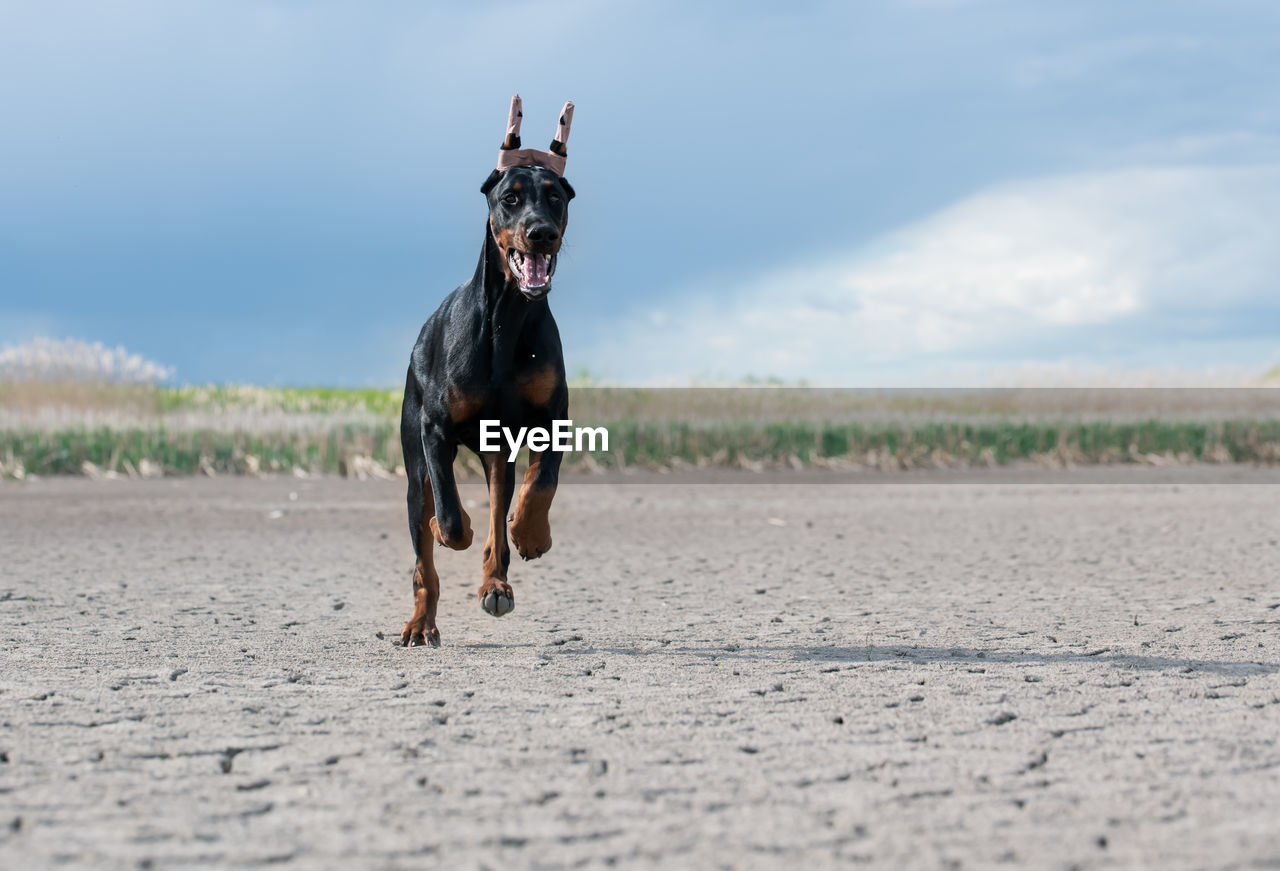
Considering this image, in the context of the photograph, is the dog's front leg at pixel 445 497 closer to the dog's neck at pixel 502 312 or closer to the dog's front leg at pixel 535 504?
the dog's front leg at pixel 535 504

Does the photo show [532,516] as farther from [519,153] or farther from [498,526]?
[519,153]

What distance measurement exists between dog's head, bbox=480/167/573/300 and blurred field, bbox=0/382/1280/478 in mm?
13747

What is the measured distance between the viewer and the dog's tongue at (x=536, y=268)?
18.1 ft

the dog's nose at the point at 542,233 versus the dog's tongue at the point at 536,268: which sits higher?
the dog's nose at the point at 542,233

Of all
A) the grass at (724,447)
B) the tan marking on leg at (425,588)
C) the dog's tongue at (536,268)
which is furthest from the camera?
the grass at (724,447)

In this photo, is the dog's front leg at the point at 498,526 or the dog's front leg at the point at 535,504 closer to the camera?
the dog's front leg at the point at 535,504

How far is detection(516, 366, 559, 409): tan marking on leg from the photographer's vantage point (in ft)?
19.1

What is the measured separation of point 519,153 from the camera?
19.4 feet

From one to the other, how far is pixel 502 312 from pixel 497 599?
4.41 ft

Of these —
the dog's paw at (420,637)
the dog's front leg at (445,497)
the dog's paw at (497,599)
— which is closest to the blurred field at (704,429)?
the dog's paw at (420,637)

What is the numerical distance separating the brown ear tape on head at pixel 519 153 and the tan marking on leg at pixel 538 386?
970 millimetres

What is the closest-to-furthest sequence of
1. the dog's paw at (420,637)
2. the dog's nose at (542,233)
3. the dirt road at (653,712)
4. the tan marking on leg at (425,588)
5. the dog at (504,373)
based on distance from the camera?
the dirt road at (653,712), the dog's nose at (542,233), the dog at (504,373), the tan marking on leg at (425,588), the dog's paw at (420,637)

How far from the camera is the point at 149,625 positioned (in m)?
7.46

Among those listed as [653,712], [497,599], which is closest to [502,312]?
[497,599]
